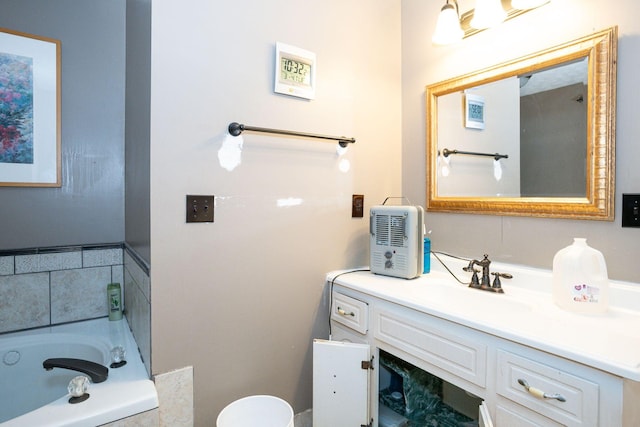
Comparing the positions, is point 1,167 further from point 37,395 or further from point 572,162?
point 572,162

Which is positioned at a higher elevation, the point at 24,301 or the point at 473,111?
the point at 473,111

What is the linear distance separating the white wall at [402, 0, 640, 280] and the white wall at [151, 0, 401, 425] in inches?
7.1

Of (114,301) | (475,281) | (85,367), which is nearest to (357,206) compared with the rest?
(475,281)

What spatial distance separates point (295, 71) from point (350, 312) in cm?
112

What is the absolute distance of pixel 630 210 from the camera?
113 cm

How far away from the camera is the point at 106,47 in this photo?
195cm

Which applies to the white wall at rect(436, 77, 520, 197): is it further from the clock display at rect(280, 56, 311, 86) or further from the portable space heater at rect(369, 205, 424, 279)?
the clock display at rect(280, 56, 311, 86)

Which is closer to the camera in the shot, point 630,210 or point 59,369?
point 630,210

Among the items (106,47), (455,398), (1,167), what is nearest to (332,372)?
(455,398)

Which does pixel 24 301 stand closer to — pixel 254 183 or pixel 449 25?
pixel 254 183

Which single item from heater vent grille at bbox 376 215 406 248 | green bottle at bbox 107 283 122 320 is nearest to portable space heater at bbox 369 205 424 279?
heater vent grille at bbox 376 215 406 248

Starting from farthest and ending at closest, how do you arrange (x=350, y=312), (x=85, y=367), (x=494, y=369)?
(x=350, y=312)
(x=85, y=367)
(x=494, y=369)

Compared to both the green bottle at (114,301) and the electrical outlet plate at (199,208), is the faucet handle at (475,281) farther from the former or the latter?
the green bottle at (114,301)

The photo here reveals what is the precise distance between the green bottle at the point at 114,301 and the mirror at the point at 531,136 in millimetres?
1850
